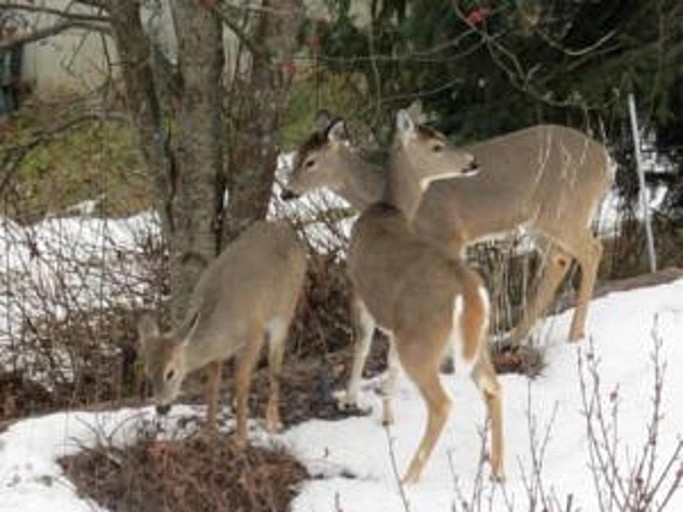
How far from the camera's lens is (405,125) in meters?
8.77

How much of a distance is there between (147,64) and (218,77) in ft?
1.21

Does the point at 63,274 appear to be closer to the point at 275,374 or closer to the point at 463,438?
the point at 275,374

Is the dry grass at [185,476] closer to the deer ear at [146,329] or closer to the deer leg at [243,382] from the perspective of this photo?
the deer leg at [243,382]

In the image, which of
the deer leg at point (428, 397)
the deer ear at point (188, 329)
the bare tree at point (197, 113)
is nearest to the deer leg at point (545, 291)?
the bare tree at point (197, 113)

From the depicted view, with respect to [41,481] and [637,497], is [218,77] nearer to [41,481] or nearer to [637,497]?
[41,481]

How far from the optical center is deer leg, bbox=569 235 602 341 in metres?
8.79

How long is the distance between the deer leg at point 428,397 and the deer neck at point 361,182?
197 cm

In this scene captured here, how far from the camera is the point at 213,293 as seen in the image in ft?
24.9

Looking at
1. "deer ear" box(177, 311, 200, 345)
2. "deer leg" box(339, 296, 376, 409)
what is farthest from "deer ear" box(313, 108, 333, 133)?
"deer ear" box(177, 311, 200, 345)

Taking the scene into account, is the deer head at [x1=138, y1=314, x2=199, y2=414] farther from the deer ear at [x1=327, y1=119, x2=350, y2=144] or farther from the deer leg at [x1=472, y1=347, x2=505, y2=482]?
the deer ear at [x1=327, y1=119, x2=350, y2=144]

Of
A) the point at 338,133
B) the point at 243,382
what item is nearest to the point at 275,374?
the point at 243,382

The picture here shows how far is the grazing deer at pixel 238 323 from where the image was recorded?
736cm

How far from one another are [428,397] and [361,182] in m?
2.11

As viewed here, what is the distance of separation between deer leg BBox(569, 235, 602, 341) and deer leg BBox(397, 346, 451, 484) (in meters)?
1.81
